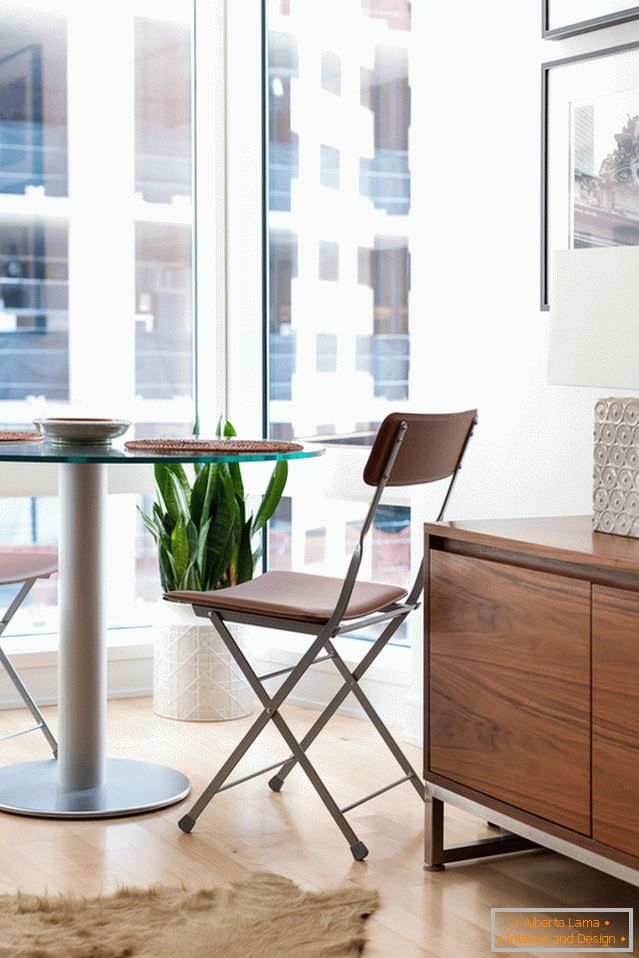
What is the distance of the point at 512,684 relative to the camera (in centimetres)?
272

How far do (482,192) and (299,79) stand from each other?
3.74 ft

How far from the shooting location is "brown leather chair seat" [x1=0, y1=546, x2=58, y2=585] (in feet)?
11.5

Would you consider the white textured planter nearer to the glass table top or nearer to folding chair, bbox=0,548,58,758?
folding chair, bbox=0,548,58,758

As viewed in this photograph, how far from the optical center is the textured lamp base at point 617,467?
274 cm

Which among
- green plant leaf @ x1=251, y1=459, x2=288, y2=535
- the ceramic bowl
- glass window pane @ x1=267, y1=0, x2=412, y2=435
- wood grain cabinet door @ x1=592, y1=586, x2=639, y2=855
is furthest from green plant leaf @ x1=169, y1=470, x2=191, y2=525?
wood grain cabinet door @ x1=592, y1=586, x2=639, y2=855

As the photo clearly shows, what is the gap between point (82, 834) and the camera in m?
3.20

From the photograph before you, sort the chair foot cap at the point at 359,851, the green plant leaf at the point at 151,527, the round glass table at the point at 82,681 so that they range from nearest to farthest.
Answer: the chair foot cap at the point at 359,851 < the round glass table at the point at 82,681 < the green plant leaf at the point at 151,527

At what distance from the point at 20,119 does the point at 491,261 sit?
178 centimetres

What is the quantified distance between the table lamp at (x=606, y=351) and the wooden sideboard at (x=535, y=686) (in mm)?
104

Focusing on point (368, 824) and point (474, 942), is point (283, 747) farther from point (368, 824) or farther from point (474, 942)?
point (474, 942)

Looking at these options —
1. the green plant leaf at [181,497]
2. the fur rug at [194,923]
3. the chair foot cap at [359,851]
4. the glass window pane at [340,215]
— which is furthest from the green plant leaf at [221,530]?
the fur rug at [194,923]

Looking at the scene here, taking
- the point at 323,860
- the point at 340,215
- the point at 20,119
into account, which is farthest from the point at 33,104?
the point at 323,860

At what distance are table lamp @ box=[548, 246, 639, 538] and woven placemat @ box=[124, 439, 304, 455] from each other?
76 centimetres

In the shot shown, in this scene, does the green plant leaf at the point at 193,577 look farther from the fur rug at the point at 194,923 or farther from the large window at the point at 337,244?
Answer: the fur rug at the point at 194,923
